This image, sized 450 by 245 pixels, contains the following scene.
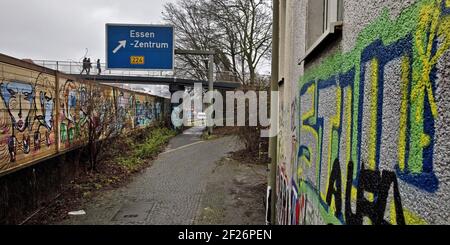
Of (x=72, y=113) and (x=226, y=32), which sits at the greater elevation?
(x=226, y=32)

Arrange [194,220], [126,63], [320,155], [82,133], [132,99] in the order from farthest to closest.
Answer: [132,99], [126,63], [82,133], [194,220], [320,155]

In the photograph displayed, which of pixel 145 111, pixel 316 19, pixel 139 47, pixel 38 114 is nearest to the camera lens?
pixel 316 19

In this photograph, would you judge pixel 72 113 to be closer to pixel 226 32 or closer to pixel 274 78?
pixel 274 78

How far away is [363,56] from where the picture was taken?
1650mm

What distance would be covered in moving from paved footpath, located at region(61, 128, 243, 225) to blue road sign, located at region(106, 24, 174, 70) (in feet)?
10.5

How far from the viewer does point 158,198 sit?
754 cm

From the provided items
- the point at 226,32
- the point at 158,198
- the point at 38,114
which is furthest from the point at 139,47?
the point at 226,32

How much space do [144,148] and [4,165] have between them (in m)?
8.44

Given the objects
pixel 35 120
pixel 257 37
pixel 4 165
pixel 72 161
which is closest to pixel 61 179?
pixel 72 161

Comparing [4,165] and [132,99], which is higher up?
[132,99]

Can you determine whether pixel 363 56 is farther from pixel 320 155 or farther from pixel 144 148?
pixel 144 148

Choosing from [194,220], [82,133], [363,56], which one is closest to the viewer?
[363,56]

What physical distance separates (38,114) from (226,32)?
2122 cm

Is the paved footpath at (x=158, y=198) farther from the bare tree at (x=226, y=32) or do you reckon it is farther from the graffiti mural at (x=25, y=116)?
the bare tree at (x=226, y=32)
